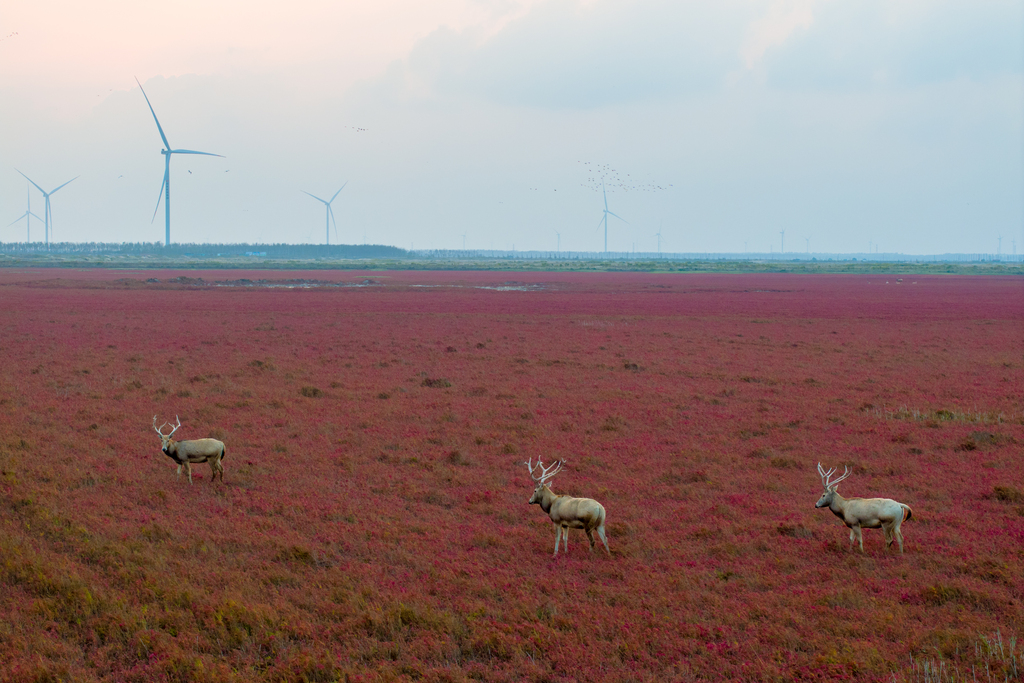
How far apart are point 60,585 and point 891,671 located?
918 centimetres

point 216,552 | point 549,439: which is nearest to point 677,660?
point 216,552

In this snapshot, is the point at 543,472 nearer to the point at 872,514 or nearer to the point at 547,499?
the point at 547,499

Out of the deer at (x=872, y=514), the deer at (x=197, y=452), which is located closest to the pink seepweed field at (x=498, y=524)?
the deer at (x=872, y=514)

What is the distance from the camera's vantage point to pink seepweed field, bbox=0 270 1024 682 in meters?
7.97

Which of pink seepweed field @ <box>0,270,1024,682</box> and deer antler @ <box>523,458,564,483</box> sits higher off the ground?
deer antler @ <box>523,458,564,483</box>

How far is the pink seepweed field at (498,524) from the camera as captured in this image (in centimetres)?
797

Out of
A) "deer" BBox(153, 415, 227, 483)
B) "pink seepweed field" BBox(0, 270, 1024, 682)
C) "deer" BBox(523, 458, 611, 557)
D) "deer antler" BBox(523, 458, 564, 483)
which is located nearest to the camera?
"pink seepweed field" BBox(0, 270, 1024, 682)

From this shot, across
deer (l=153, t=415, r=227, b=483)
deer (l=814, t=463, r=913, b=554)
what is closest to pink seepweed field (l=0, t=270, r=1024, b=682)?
deer (l=814, t=463, r=913, b=554)

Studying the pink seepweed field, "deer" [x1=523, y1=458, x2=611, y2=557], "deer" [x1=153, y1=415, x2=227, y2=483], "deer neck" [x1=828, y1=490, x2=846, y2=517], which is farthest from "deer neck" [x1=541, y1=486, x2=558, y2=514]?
"deer" [x1=153, y1=415, x2=227, y2=483]

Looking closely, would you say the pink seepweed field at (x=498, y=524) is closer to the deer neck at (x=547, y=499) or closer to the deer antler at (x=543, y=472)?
the deer antler at (x=543, y=472)

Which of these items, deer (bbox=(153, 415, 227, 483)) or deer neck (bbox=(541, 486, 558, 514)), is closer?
deer neck (bbox=(541, 486, 558, 514))

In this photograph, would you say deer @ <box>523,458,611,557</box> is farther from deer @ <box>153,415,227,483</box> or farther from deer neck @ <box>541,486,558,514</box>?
deer @ <box>153,415,227,483</box>

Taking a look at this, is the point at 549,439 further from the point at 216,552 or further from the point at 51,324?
the point at 51,324

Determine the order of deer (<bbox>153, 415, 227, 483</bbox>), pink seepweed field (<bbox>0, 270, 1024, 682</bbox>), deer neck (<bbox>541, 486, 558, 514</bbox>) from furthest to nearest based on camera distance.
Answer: deer (<bbox>153, 415, 227, 483</bbox>) → deer neck (<bbox>541, 486, 558, 514</bbox>) → pink seepweed field (<bbox>0, 270, 1024, 682</bbox>)
